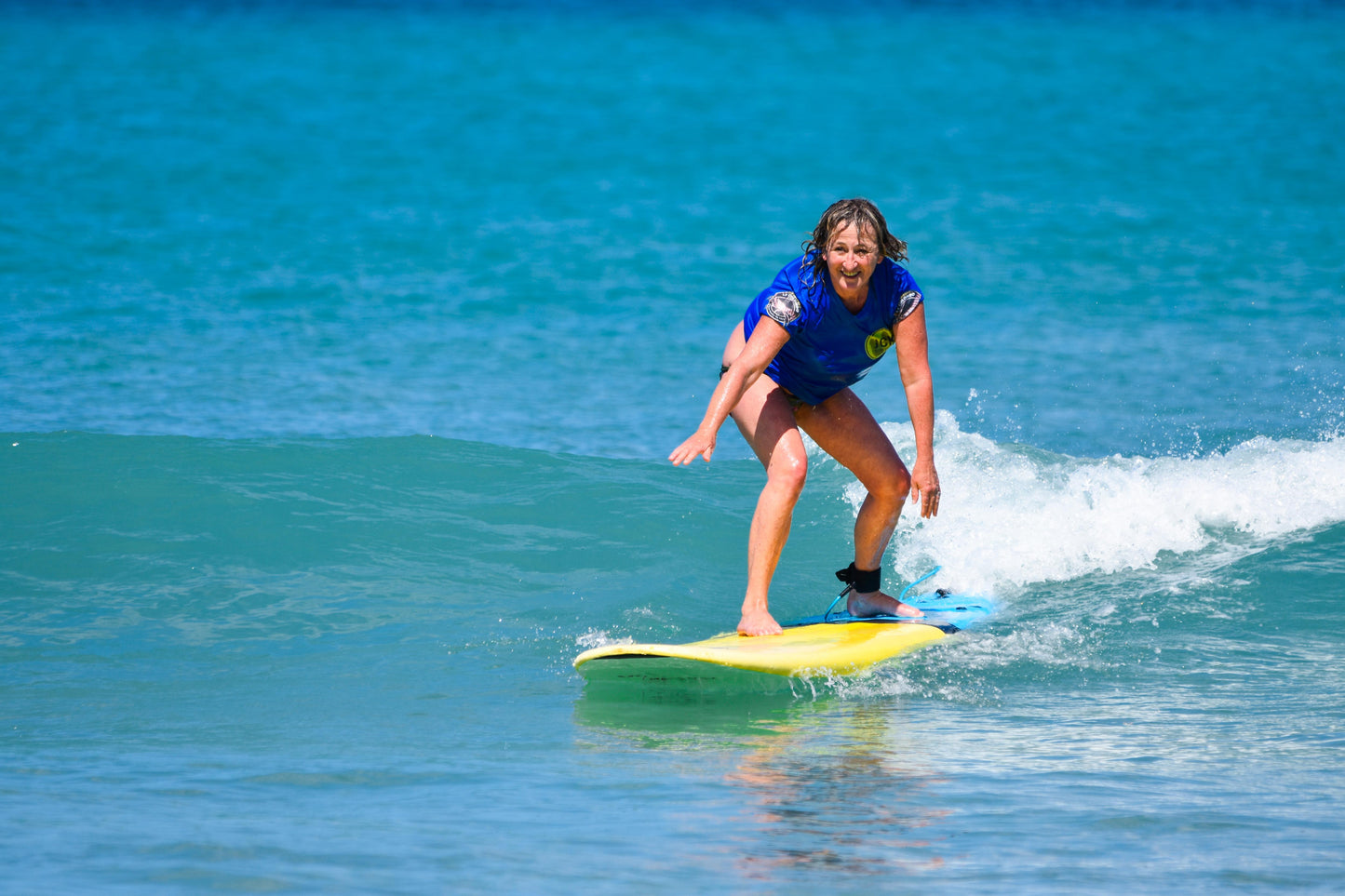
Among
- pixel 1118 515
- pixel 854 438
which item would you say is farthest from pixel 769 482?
pixel 1118 515

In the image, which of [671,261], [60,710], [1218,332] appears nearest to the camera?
[60,710]

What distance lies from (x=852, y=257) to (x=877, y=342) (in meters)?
0.42

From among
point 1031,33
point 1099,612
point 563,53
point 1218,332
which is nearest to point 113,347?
point 1099,612

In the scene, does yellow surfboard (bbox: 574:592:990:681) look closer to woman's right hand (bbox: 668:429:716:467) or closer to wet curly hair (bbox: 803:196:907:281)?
woman's right hand (bbox: 668:429:716:467)

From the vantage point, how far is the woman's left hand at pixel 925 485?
17.0ft

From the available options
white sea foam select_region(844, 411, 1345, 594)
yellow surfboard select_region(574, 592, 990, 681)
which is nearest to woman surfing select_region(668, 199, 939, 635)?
yellow surfboard select_region(574, 592, 990, 681)

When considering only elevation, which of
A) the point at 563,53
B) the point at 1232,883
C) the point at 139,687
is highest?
the point at 563,53

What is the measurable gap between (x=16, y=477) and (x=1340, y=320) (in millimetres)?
15994

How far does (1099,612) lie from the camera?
6.10m

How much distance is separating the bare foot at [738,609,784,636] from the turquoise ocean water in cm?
40

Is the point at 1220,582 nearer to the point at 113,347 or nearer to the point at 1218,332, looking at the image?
the point at 1218,332

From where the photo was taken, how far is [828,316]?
16.5 ft

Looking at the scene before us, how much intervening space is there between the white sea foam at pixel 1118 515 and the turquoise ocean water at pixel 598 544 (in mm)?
36

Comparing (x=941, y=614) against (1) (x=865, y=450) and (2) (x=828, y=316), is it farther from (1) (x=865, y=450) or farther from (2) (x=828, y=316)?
(2) (x=828, y=316)
